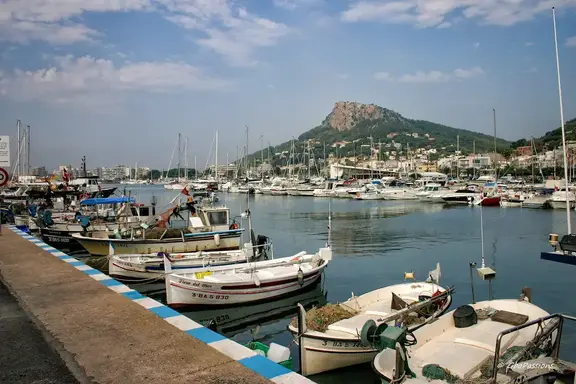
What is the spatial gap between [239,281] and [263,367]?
10.9m

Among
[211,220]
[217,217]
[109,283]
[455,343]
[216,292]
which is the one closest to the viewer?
[455,343]

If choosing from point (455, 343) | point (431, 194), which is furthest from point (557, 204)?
point (455, 343)

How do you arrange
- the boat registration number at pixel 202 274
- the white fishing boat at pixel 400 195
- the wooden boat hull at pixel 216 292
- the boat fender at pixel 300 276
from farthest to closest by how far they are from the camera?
the white fishing boat at pixel 400 195, the boat fender at pixel 300 276, the boat registration number at pixel 202 274, the wooden boat hull at pixel 216 292

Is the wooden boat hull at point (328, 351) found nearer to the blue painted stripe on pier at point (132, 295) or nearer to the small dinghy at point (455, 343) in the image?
the small dinghy at point (455, 343)

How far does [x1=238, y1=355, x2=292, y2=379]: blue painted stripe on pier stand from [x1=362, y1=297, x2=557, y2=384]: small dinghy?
2.65 meters

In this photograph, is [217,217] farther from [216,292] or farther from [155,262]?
[216,292]

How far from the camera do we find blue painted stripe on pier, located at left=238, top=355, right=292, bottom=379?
5.38 meters

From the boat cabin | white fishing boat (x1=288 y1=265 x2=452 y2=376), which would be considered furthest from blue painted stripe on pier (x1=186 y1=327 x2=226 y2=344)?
the boat cabin

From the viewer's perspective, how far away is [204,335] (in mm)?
6801

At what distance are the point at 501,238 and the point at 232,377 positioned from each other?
35587 mm

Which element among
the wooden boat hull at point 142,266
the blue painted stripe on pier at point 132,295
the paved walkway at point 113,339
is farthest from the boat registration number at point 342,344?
the wooden boat hull at point 142,266

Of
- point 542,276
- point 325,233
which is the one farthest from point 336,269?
point 325,233

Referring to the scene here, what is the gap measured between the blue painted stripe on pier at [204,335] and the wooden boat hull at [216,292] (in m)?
8.74

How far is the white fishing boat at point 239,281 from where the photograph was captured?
15.6 m
